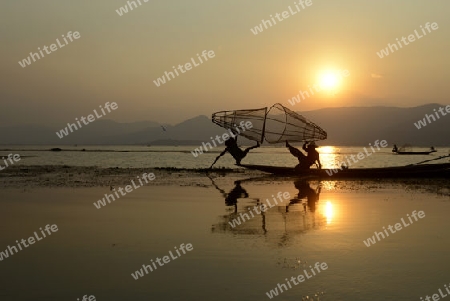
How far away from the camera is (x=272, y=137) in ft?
108

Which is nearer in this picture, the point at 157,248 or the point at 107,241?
the point at 157,248

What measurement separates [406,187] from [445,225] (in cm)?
1245

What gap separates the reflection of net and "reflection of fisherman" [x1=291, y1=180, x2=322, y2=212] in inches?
216

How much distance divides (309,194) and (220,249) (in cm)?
1247

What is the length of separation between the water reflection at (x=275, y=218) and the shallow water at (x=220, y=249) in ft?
0.11

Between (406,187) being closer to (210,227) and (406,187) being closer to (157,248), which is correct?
(210,227)

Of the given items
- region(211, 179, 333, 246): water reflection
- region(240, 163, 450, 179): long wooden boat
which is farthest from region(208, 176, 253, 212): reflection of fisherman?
region(240, 163, 450, 179): long wooden boat

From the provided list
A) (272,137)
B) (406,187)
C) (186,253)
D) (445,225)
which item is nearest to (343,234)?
(445,225)

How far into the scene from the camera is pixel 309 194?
889 inches

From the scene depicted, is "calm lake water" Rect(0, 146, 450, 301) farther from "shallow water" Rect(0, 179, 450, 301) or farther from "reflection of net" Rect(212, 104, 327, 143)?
"reflection of net" Rect(212, 104, 327, 143)

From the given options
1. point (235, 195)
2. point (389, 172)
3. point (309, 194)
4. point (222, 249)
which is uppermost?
point (235, 195)

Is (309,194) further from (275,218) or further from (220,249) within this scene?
(220,249)

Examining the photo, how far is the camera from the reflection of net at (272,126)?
1278 inches

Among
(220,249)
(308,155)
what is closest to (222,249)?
(220,249)
